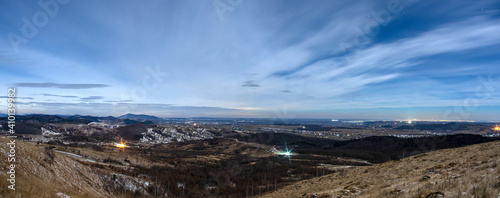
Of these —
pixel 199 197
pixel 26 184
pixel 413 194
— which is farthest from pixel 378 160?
pixel 26 184

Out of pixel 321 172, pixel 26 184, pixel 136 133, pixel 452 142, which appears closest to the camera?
pixel 26 184

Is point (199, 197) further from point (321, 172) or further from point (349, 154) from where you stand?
point (349, 154)

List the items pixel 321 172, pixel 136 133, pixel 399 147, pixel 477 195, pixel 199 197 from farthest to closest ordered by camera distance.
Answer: pixel 136 133
pixel 399 147
pixel 321 172
pixel 199 197
pixel 477 195

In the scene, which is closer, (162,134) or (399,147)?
(399,147)

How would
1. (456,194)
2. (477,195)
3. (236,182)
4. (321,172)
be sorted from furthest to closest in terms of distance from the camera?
(321,172)
(236,182)
(456,194)
(477,195)

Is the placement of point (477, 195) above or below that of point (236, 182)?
above

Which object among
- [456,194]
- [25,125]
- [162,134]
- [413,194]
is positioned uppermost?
[456,194]

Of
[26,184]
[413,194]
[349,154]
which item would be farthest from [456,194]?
[349,154]

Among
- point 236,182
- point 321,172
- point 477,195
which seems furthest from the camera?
point 321,172

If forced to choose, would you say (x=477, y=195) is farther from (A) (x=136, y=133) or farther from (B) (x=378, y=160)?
(A) (x=136, y=133)
